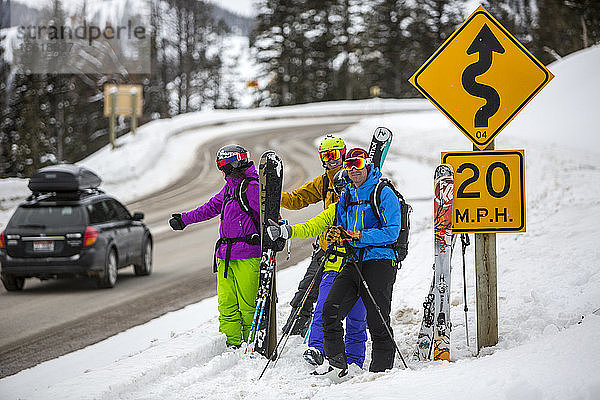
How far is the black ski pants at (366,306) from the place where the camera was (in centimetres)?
623

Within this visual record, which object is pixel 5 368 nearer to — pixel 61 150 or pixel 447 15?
pixel 61 150

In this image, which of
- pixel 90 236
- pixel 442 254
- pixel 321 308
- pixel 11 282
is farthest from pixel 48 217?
pixel 442 254

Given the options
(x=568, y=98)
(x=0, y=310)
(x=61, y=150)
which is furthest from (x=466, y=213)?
(x=61, y=150)

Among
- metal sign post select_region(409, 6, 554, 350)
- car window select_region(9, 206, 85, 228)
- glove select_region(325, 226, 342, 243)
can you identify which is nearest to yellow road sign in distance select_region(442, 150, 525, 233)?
metal sign post select_region(409, 6, 554, 350)

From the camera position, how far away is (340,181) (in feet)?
21.7

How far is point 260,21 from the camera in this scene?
62.0 m

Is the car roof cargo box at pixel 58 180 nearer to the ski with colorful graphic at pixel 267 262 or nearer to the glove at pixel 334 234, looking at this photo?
the ski with colorful graphic at pixel 267 262

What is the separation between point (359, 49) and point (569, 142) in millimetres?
44799

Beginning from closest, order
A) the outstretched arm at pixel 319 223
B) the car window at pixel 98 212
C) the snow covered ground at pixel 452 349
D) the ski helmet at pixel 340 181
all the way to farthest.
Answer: the snow covered ground at pixel 452 349 → the outstretched arm at pixel 319 223 → the ski helmet at pixel 340 181 → the car window at pixel 98 212

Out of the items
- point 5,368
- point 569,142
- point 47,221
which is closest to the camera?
point 5,368

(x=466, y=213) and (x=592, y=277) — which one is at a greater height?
(x=466, y=213)

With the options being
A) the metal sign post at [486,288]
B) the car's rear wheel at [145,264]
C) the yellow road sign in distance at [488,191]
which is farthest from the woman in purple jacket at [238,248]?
the car's rear wheel at [145,264]

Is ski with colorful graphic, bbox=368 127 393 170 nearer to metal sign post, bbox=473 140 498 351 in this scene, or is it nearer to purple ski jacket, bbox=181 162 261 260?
purple ski jacket, bbox=181 162 261 260

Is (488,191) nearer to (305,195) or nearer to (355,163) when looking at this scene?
(355,163)
